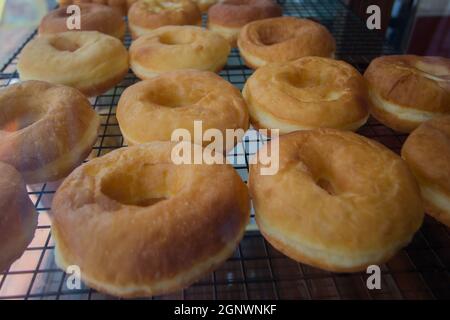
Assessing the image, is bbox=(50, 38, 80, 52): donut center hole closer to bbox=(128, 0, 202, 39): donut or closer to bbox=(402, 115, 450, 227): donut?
bbox=(128, 0, 202, 39): donut

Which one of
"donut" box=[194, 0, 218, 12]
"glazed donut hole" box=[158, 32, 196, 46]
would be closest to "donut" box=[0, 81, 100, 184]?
"glazed donut hole" box=[158, 32, 196, 46]

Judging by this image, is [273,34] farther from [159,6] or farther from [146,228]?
[146,228]

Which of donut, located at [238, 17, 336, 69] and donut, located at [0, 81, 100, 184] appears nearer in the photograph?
donut, located at [0, 81, 100, 184]

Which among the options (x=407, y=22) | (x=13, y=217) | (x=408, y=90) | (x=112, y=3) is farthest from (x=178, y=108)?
(x=407, y=22)

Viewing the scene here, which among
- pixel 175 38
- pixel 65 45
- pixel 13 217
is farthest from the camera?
pixel 175 38

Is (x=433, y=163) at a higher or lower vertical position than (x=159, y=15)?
lower

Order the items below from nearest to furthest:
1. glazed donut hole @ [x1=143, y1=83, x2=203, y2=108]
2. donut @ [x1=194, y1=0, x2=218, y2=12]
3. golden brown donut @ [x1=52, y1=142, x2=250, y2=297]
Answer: golden brown donut @ [x1=52, y1=142, x2=250, y2=297], glazed donut hole @ [x1=143, y1=83, x2=203, y2=108], donut @ [x1=194, y1=0, x2=218, y2=12]

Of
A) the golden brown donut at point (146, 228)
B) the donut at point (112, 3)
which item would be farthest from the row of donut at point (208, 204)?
the donut at point (112, 3)
